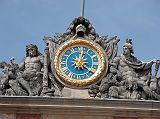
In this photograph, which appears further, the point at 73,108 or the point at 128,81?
the point at 128,81

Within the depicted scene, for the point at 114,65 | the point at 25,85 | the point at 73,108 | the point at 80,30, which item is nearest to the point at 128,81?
the point at 114,65

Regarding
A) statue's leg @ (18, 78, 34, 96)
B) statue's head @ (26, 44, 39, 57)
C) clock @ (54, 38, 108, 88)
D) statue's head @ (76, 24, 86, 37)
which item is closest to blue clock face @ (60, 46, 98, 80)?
clock @ (54, 38, 108, 88)

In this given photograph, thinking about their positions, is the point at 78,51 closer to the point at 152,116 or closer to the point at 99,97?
the point at 99,97

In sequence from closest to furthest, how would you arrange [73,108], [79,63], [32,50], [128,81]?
[73,108], [128,81], [79,63], [32,50]

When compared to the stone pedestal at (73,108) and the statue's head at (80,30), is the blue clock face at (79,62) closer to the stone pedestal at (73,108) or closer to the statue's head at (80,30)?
the statue's head at (80,30)

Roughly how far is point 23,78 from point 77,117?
80.6 inches

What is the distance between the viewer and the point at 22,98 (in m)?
16.9

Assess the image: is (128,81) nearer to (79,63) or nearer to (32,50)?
(79,63)

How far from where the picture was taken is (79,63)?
696 inches

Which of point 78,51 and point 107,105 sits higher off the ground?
point 78,51

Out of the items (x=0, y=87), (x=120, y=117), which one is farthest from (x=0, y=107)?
(x=120, y=117)

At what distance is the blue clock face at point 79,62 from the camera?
17.6 metres

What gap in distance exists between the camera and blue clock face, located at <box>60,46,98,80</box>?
1756 centimetres

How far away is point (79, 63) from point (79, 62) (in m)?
0.03
